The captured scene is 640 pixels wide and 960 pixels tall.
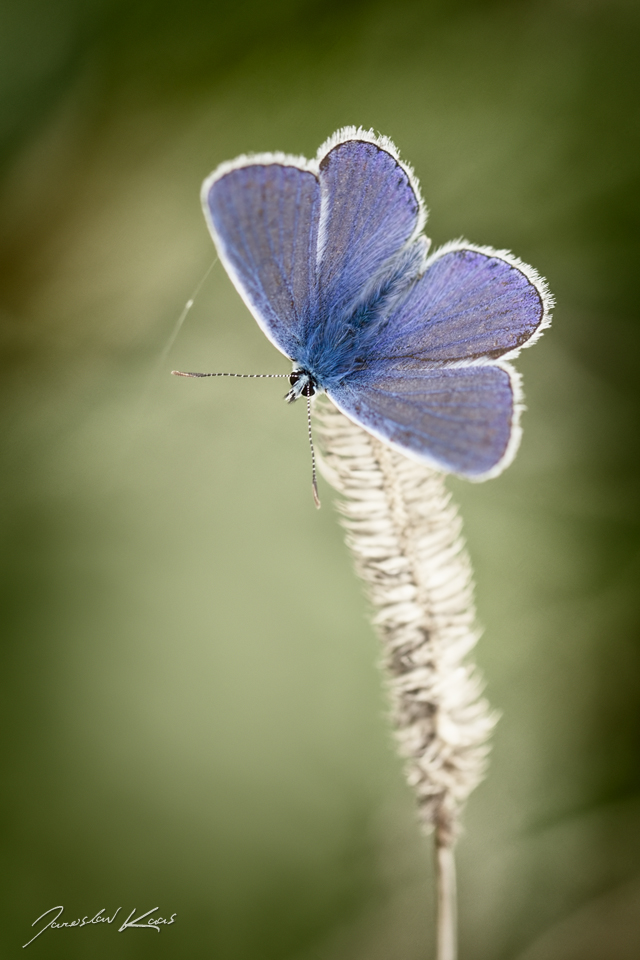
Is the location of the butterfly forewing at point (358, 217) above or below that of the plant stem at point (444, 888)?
above

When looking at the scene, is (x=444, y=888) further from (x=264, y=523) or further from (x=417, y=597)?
(x=264, y=523)

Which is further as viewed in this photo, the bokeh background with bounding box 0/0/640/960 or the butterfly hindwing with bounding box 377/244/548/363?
the bokeh background with bounding box 0/0/640/960

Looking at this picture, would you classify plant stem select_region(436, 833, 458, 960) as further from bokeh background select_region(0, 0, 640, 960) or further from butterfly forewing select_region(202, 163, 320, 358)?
butterfly forewing select_region(202, 163, 320, 358)
